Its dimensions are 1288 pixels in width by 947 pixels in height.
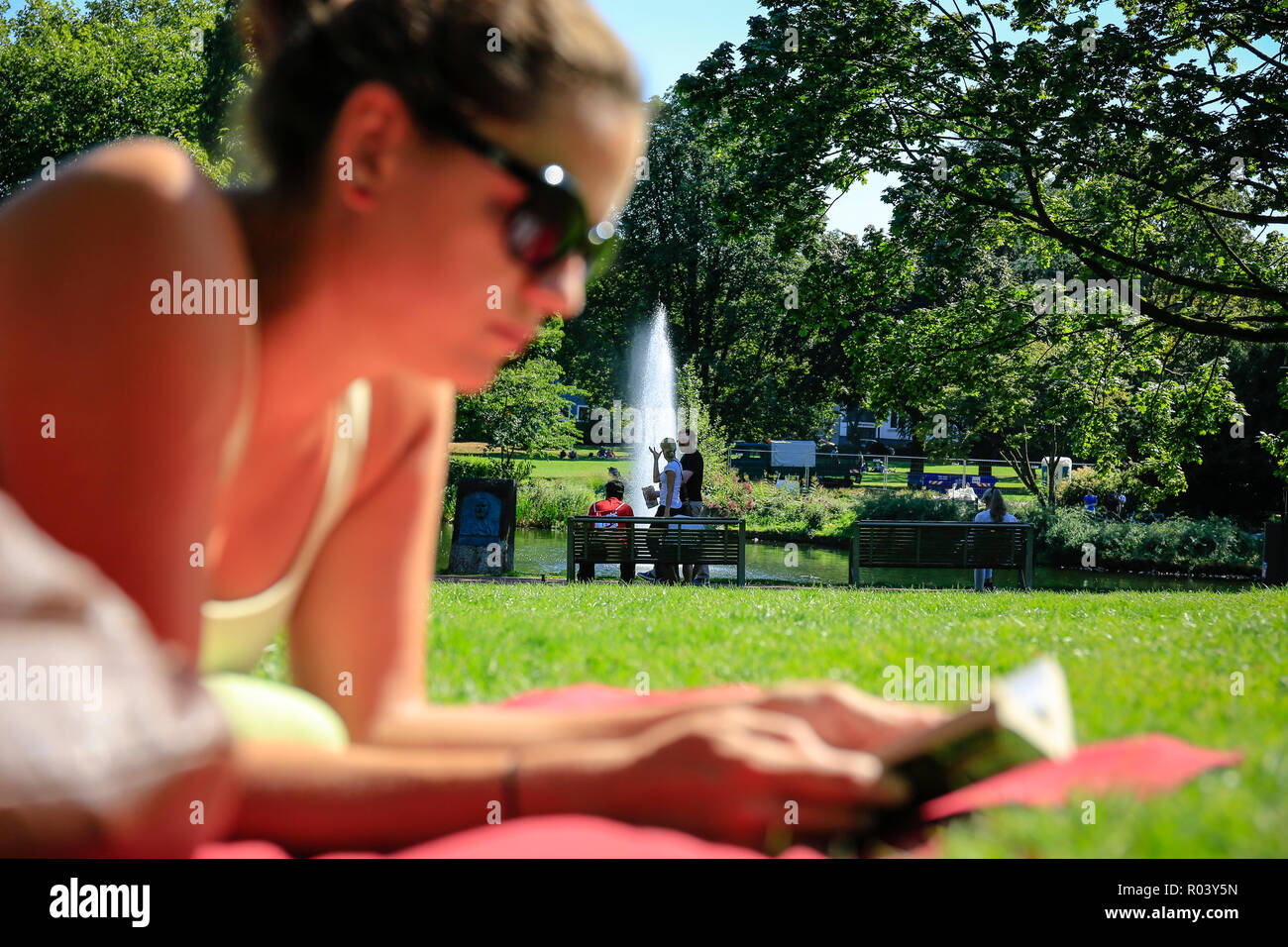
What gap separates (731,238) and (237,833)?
13191mm

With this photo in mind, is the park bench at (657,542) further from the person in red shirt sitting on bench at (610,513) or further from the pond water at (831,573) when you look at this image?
the pond water at (831,573)

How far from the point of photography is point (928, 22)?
13.3 metres

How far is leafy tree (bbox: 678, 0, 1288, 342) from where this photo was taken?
38.2 feet

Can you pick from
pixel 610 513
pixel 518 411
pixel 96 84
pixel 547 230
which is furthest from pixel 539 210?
pixel 96 84

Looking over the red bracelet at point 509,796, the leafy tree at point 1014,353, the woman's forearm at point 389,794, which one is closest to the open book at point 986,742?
the woman's forearm at point 389,794

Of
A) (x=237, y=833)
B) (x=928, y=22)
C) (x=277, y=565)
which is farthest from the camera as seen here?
(x=928, y=22)

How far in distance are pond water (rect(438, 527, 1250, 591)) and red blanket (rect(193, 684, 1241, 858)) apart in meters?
14.3

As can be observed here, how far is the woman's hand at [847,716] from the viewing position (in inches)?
64.5

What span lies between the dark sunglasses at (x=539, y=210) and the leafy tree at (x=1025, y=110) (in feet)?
38.5

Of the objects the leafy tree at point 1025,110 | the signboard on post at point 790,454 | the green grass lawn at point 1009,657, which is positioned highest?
the leafy tree at point 1025,110

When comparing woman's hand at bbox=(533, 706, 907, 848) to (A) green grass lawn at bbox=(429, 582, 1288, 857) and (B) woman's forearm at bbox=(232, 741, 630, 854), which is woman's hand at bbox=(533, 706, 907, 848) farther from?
(A) green grass lawn at bbox=(429, 582, 1288, 857)

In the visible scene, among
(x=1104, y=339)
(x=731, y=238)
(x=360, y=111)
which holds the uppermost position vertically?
(x=731, y=238)

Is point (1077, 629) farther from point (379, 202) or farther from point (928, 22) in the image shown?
Result: point (928, 22)
